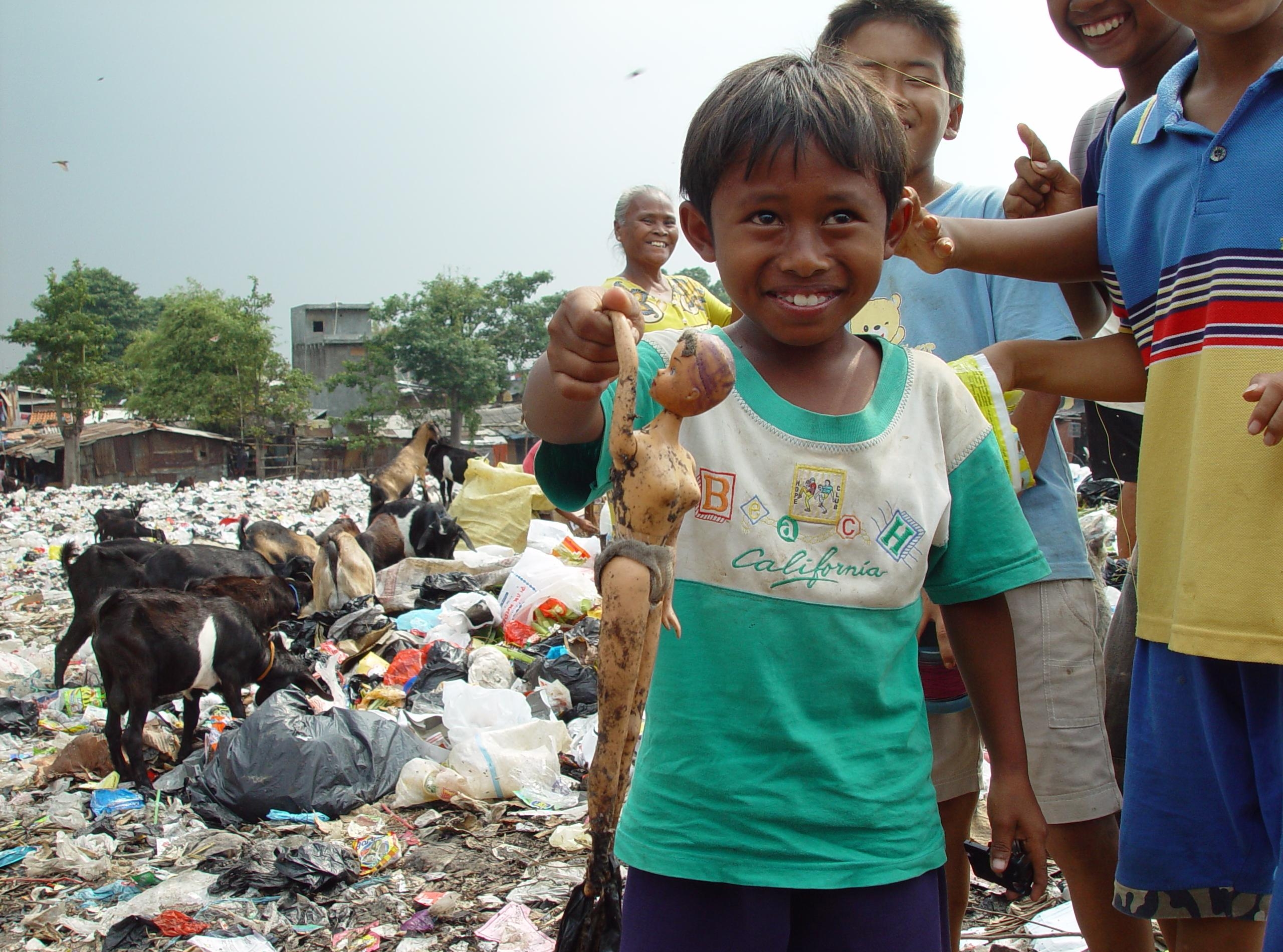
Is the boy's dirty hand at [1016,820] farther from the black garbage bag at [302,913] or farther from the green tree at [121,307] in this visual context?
the green tree at [121,307]

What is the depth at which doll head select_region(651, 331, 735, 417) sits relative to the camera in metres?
1.02

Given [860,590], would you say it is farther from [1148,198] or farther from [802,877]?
[1148,198]

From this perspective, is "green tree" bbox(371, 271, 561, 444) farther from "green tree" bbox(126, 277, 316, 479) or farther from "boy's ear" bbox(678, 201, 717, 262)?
"boy's ear" bbox(678, 201, 717, 262)

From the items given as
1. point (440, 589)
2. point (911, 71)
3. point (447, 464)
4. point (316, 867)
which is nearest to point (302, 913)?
point (316, 867)

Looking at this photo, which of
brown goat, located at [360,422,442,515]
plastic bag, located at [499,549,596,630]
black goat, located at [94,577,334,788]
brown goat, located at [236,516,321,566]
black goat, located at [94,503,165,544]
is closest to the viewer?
black goat, located at [94,577,334,788]

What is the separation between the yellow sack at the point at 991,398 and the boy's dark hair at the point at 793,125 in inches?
15.5

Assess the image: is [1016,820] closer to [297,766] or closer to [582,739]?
[582,739]

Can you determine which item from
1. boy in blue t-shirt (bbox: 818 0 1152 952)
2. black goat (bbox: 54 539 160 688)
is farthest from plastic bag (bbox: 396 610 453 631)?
boy in blue t-shirt (bbox: 818 0 1152 952)

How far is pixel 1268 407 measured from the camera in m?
1.14

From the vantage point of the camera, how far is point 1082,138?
7.18 feet

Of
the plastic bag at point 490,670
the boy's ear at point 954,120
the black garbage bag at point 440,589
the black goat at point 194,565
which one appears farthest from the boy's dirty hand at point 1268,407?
the black goat at point 194,565

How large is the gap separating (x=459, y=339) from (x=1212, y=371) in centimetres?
3767

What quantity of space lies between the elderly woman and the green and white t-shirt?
2.91 meters

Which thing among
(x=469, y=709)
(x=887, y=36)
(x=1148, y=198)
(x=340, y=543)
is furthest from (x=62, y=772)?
(x=1148, y=198)
